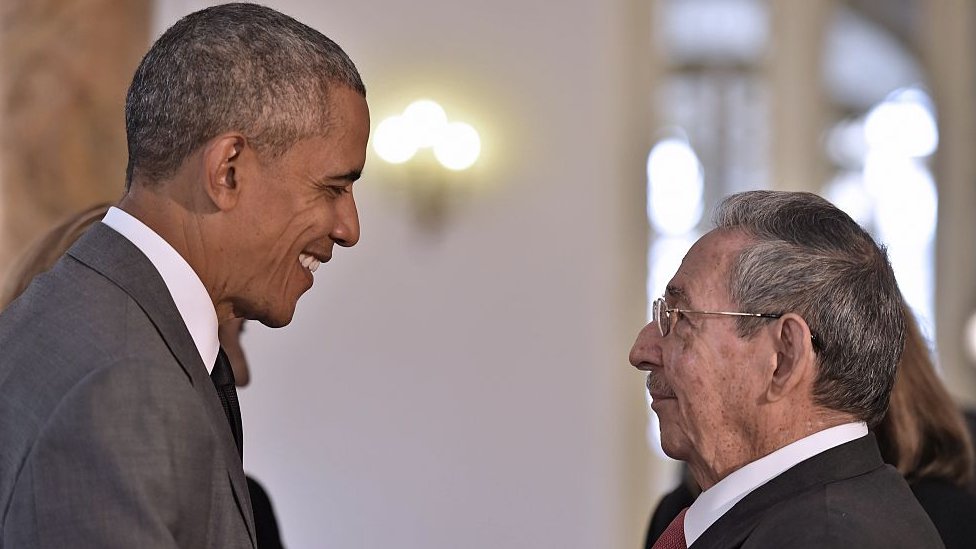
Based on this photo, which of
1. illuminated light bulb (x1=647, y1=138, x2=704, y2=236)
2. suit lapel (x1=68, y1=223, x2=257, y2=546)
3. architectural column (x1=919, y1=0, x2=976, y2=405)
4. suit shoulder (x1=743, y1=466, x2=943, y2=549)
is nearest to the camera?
suit lapel (x1=68, y1=223, x2=257, y2=546)

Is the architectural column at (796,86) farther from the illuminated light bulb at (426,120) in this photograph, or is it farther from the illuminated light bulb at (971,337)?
the illuminated light bulb at (426,120)

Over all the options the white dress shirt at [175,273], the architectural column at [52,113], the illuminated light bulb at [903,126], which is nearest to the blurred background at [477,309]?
the illuminated light bulb at [903,126]

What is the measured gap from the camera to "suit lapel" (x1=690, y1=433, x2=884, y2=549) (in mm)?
1817

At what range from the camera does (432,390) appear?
622cm

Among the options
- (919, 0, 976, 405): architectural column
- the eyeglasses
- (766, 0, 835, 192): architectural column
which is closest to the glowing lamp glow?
(766, 0, 835, 192): architectural column

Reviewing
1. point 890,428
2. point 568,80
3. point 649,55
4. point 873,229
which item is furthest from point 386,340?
point 890,428

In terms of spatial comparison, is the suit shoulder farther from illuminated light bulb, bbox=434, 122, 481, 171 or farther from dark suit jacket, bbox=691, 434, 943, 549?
illuminated light bulb, bbox=434, 122, 481, 171

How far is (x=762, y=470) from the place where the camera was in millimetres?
1895

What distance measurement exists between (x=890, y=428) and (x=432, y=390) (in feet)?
12.5

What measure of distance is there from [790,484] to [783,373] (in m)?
0.18

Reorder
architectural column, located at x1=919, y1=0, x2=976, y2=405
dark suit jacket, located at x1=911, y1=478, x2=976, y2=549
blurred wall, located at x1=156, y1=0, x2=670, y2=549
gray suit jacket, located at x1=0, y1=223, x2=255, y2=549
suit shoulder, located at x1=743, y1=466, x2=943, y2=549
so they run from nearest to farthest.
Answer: gray suit jacket, located at x1=0, y1=223, x2=255, y2=549 < suit shoulder, located at x1=743, y1=466, x2=943, y2=549 < dark suit jacket, located at x1=911, y1=478, x2=976, y2=549 < blurred wall, located at x1=156, y1=0, x2=670, y2=549 < architectural column, located at x1=919, y1=0, x2=976, y2=405

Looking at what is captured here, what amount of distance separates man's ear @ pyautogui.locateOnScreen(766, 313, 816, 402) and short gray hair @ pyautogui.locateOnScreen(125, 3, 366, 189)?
2.57ft

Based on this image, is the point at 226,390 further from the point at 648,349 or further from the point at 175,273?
the point at 648,349

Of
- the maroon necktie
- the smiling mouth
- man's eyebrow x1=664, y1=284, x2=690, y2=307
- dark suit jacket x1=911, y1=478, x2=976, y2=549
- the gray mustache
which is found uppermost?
the smiling mouth
